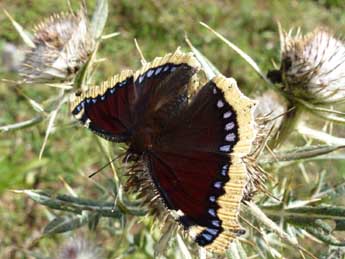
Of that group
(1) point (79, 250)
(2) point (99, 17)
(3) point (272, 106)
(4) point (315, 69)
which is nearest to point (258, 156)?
(4) point (315, 69)

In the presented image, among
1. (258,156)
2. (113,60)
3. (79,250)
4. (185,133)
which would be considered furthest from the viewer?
(113,60)

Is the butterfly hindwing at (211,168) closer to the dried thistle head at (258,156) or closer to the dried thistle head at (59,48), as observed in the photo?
the dried thistle head at (258,156)

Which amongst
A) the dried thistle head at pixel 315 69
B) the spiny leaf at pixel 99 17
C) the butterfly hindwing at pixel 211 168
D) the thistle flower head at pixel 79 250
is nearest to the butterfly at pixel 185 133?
the butterfly hindwing at pixel 211 168

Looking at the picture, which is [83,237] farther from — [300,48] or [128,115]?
[300,48]

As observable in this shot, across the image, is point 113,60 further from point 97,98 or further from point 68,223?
point 97,98

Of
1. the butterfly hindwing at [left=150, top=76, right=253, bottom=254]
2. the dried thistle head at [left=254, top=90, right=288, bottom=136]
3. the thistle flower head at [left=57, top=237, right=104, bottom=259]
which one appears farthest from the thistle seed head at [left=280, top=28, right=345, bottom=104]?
the thistle flower head at [left=57, top=237, right=104, bottom=259]

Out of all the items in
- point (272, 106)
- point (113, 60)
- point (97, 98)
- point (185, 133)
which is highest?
point (113, 60)

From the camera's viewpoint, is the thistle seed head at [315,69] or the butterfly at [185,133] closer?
the butterfly at [185,133]
